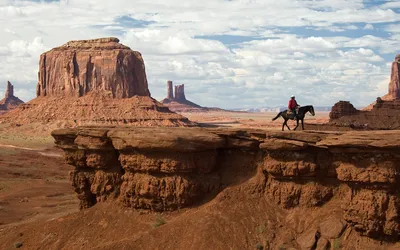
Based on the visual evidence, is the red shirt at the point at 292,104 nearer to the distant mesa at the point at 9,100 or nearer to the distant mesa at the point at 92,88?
the distant mesa at the point at 92,88

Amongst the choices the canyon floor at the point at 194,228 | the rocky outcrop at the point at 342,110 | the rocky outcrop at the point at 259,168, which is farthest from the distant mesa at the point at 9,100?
the rocky outcrop at the point at 259,168

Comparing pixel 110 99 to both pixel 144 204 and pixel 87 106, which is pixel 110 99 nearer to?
pixel 87 106

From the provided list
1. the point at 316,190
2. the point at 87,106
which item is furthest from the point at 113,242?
the point at 87,106

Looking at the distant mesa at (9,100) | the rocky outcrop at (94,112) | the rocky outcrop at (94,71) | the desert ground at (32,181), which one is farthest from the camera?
the distant mesa at (9,100)

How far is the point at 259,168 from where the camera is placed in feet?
70.4

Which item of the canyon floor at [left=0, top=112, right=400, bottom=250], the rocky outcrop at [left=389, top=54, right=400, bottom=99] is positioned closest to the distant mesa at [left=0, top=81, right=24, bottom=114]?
the rocky outcrop at [left=389, top=54, right=400, bottom=99]

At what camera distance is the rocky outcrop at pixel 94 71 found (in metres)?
120

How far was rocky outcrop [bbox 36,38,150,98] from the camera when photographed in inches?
4710

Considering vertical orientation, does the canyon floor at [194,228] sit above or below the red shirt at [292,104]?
below

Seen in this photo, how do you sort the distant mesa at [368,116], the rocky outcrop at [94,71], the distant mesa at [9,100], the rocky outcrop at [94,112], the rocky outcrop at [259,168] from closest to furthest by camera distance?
the rocky outcrop at [259,168], the distant mesa at [368,116], the rocky outcrop at [94,112], the rocky outcrop at [94,71], the distant mesa at [9,100]

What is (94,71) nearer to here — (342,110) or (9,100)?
(9,100)

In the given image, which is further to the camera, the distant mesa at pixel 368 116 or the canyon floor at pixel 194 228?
the distant mesa at pixel 368 116

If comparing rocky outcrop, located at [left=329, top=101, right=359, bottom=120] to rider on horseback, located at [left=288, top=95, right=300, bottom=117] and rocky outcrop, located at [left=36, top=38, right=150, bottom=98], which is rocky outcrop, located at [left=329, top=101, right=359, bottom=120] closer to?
rider on horseback, located at [left=288, top=95, right=300, bottom=117]

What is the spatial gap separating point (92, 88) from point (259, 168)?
334ft
